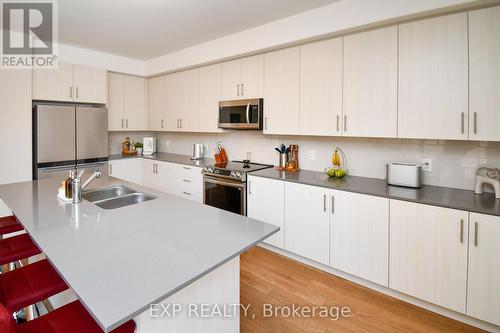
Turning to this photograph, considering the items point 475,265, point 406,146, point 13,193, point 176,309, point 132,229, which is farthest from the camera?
point 406,146

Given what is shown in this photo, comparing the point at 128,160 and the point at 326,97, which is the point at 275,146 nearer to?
the point at 326,97

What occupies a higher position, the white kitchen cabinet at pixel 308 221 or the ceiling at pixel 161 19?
the ceiling at pixel 161 19

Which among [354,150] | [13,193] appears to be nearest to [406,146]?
[354,150]

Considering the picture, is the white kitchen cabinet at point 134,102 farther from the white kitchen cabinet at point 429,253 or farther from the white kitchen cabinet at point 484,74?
the white kitchen cabinet at point 484,74

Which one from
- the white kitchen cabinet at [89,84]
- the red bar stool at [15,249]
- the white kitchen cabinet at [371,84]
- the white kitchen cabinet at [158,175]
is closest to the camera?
the red bar stool at [15,249]

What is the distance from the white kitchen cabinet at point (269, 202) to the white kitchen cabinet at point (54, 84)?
9.41ft

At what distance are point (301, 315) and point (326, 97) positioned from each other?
6.49ft

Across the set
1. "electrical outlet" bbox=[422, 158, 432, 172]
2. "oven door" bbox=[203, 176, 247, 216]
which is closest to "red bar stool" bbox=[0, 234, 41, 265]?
"oven door" bbox=[203, 176, 247, 216]

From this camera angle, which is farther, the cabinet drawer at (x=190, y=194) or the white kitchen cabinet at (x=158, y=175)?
the white kitchen cabinet at (x=158, y=175)

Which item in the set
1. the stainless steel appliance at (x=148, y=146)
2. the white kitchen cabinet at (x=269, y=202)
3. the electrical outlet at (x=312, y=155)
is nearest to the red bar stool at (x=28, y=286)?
the white kitchen cabinet at (x=269, y=202)

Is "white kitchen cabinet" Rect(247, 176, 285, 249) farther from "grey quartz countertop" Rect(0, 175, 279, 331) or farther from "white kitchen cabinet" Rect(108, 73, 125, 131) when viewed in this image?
"white kitchen cabinet" Rect(108, 73, 125, 131)

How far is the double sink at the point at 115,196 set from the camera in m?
2.22

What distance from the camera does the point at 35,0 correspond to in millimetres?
2596

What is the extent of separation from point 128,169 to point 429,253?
4.21 meters
